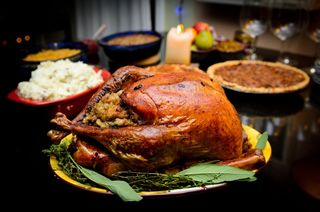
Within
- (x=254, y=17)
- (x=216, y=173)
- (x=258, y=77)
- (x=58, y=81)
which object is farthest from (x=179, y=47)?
(x=216, y=173)

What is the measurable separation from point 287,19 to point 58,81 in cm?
134

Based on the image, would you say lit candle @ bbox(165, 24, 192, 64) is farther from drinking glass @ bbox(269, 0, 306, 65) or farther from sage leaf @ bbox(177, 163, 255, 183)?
sage leaf @ bbox(177, 163, 255, 183)

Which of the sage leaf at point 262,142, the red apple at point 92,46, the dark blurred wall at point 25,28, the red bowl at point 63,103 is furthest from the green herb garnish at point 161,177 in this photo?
the red apple at point 92,46

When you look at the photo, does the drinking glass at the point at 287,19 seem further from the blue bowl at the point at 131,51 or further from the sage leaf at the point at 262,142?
the sage leaf at the point at 262,142

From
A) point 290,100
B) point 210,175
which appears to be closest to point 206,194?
point 210,175

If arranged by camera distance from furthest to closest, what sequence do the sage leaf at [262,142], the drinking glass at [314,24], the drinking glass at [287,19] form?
1. the drinking glass at [314,24]
2. the drinking glass at [287,19]
3. the sage leaf at [262,142]

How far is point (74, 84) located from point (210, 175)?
72cm

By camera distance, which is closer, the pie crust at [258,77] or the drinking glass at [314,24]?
the pie crust at [258,77]

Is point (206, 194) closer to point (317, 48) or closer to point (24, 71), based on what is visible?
point (24, 71)

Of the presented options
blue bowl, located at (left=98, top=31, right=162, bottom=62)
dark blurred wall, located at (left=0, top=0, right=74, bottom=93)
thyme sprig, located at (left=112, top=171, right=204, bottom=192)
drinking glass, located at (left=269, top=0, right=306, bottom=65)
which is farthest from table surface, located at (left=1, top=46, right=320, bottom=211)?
drinking glass, located at (left=269, top=0, right=306, bottom=65)

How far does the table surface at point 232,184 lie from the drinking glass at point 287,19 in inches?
27.8

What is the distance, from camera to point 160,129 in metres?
0.84

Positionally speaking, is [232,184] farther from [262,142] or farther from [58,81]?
[58,81]

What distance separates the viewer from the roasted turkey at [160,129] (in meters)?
0.84
